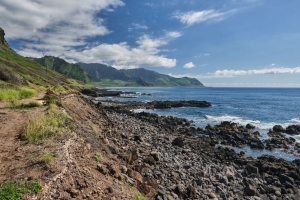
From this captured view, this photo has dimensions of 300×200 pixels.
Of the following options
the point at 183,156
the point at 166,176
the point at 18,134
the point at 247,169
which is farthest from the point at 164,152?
the point at 18,134

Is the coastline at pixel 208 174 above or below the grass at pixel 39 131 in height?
below

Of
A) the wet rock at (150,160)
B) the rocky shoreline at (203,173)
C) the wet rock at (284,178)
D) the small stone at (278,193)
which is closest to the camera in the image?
the rocky shoreline at (203,173)

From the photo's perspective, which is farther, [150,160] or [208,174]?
[208,174]

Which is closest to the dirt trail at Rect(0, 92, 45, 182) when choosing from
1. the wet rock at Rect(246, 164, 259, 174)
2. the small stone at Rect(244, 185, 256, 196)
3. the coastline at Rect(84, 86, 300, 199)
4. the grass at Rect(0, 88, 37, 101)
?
the grass at Rect(0, 88, 37, 101)

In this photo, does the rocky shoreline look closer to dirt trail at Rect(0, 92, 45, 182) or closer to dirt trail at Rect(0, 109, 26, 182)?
dirt trail at Rect(0, 92, 45, 182)

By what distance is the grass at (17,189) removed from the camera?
6107 millimetres

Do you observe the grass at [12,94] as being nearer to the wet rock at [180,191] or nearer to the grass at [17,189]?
the grass at [17,189]

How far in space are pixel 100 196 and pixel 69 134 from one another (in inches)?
223

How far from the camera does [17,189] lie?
21.3 feet

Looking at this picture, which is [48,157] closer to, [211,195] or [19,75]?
[211,195]

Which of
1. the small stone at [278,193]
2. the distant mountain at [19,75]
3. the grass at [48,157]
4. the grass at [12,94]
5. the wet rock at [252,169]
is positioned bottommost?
the small stone at [278,193]

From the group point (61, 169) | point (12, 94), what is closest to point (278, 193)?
point (61, 169)

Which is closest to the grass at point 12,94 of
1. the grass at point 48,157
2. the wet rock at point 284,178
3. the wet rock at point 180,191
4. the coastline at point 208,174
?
the coastline at point 208,174

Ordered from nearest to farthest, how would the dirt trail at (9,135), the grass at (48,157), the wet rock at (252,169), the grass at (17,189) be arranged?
1. the grass at (17,189)
2. the dirt trail at (9,135)
3. the grass at (48,157)
4. the wet rock at (252,169)
